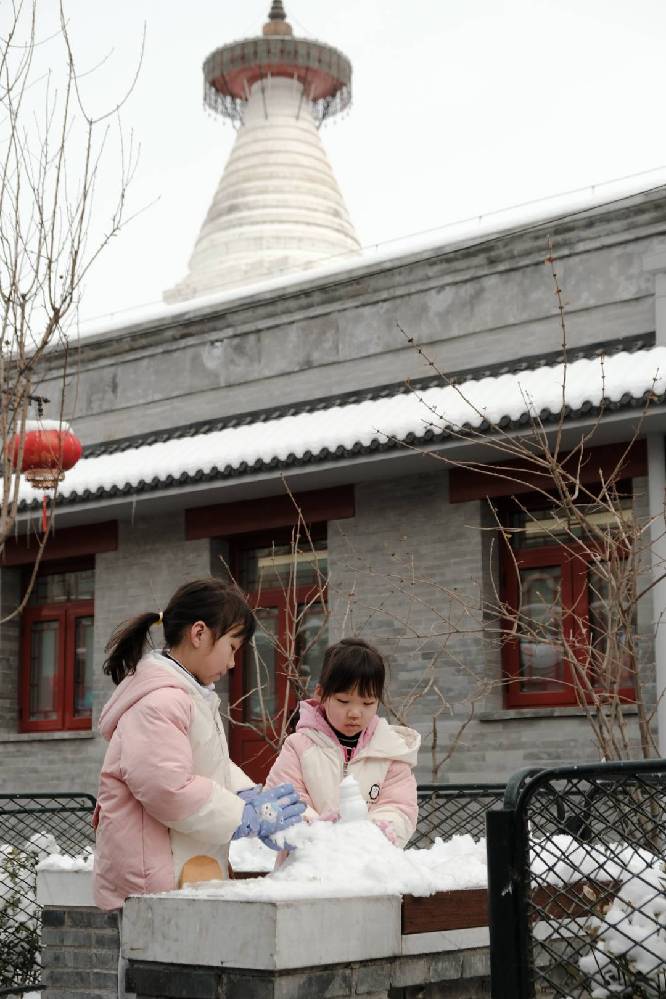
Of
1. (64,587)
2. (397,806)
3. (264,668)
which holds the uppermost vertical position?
(64,587)

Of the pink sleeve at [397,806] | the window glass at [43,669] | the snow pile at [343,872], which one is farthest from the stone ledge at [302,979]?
the window glass at [43,669]

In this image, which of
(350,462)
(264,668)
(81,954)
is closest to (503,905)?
(81,954)

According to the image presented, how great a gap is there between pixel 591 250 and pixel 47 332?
7.10m

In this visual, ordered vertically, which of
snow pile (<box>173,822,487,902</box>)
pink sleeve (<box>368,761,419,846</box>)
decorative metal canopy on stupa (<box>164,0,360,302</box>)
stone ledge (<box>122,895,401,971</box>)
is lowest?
stone ledge (<box>122,895,401,971</box>)

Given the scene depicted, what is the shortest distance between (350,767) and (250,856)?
1.41 ft

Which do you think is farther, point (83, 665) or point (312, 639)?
point (83, 665)

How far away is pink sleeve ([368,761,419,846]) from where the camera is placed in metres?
4.26

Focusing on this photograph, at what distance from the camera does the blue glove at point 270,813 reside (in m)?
3.54

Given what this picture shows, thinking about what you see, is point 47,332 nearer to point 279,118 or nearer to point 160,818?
point 160,818

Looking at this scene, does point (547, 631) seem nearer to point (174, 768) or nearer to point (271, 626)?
point (271, 626)

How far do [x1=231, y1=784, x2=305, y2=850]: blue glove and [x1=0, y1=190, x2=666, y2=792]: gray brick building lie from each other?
5.99 meters

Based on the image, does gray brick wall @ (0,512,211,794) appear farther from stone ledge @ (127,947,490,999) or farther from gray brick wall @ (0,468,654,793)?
stone ledge @ (127,947,490,999)

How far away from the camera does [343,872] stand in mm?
3533

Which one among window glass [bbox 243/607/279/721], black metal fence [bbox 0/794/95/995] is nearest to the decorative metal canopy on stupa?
window glass [bbox 243/607/279/721]
